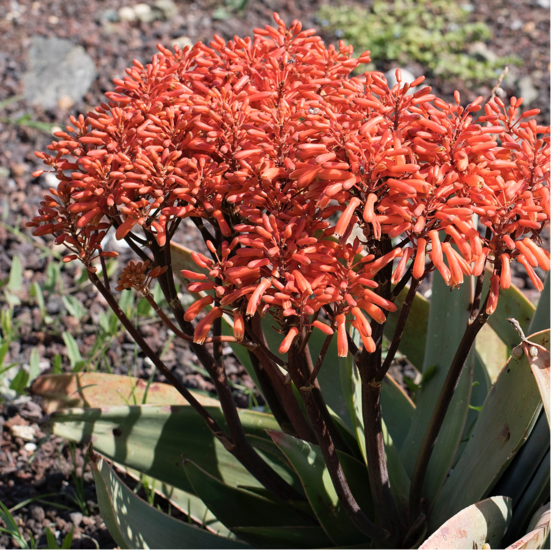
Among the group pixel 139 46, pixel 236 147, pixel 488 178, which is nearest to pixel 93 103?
pixel 139 46

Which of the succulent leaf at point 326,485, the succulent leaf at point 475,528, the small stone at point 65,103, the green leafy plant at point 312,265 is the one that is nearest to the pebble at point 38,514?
the green leafy plant at point 312,265

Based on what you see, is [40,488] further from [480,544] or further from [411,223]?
[411,223]

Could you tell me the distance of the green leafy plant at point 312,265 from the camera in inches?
47.3

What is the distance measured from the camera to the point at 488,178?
4.15 feet

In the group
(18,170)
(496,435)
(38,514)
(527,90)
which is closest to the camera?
(496,435)

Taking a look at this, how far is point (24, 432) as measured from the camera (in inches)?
107

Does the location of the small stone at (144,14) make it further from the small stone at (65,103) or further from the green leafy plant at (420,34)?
the green leafy plant at (420,34)

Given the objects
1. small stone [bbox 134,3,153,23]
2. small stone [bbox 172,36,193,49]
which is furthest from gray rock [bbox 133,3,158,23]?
small stone [bbox 172,36,193,49]

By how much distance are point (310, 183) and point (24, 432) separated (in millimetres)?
1993

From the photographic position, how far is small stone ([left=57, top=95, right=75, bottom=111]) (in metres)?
4.55

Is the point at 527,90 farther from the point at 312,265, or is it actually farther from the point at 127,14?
the point at 312,265

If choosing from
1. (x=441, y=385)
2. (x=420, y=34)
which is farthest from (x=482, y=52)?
(x=441, y=385)

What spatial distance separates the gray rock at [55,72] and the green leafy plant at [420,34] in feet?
6.13

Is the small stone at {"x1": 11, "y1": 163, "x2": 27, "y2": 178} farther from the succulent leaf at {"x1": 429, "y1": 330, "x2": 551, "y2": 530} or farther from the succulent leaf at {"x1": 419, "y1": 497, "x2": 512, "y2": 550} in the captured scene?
the succulent leaf at {"x1": 419, "y1": 497, "x2": 512, "y2": 550}
